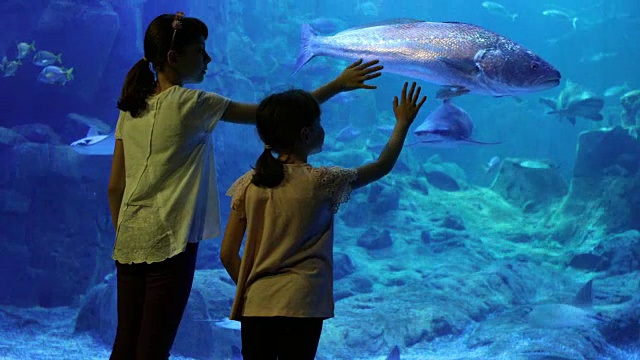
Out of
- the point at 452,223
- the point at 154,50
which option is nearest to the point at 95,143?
the point at 154,50

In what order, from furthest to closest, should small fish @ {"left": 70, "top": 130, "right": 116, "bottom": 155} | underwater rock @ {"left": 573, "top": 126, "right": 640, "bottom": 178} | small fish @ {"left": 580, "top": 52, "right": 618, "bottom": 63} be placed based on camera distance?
1. small fish @ {"left": 580, "top": 52, "right": 618, "bottom": 63}
2. underwater rock @ {"left": 573, "top": 126, "right": 640, "bottom": 178}
3. small fish @ {"left": 70, "top": 130, "right": 116, "bottom": 155}

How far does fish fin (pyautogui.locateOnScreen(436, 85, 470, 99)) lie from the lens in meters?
2.87

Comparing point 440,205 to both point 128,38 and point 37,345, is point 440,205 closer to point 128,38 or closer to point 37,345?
point 128,38

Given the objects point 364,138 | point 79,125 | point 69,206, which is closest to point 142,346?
point 69,206

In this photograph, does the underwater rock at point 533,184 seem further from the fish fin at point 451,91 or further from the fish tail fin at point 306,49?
the fish fin at point 451,91

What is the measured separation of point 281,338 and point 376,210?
1143 centimetres

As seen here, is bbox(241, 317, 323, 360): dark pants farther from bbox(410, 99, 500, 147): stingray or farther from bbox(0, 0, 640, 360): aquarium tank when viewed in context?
bbox(410, 99, 500, 147): stingray

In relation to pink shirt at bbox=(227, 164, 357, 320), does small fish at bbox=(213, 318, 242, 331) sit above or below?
below

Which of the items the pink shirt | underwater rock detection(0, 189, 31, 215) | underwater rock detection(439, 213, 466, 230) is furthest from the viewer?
underwater rock detection(439, 213, 466, 230)

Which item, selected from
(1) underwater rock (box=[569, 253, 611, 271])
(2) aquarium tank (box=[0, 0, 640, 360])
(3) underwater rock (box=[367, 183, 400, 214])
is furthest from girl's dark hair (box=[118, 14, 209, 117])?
(3) underwater rock (box=[367, 183, 400, 214])

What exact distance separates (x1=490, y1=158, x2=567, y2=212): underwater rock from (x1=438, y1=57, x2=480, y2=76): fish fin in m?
11.9

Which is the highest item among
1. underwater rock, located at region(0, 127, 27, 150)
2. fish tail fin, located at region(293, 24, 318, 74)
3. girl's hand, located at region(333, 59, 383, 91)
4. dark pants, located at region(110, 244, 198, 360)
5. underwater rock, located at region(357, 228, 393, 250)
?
fish tail fin, located at region(293, 24, 318, 74)

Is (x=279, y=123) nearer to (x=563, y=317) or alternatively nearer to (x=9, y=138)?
(x=563, y=317)

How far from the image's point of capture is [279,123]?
5.63 feet
